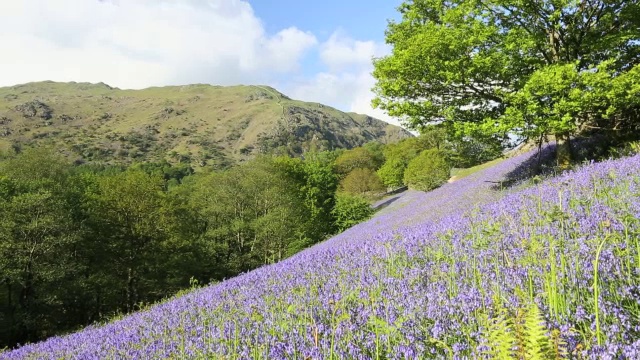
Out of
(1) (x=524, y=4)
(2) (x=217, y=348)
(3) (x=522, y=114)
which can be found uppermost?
(1) (x=524, y=4)

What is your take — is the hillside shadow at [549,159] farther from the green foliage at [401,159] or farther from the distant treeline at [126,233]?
the green foliage at [401,159]

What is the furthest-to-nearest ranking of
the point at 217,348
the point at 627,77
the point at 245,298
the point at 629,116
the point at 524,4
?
1. the point at 629,116
2. the point at 524,4
3. the point at 627,77
4. the point at 245,298
5. the point at 217,348

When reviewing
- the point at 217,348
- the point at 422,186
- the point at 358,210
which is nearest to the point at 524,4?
the point at 217,348

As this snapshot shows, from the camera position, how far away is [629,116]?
47.9ft

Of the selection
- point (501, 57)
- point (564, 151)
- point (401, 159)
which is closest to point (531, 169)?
point (564, 151)

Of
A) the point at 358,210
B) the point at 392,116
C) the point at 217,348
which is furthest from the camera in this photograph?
the point at 358,210

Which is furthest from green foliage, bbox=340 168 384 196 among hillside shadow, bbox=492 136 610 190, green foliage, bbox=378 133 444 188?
hillside shadow, bbox=492 136 610 190

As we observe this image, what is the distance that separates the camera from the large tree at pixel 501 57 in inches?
514

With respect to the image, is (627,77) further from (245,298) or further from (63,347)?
(63,347)

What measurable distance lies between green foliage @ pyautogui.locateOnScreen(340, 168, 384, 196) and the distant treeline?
12976mm

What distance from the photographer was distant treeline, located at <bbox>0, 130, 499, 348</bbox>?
3019cm

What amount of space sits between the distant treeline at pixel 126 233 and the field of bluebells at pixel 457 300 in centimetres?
1022

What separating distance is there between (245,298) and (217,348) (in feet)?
7.46

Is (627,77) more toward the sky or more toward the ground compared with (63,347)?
more toward the sky
